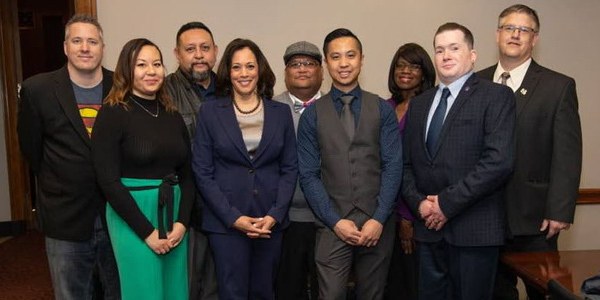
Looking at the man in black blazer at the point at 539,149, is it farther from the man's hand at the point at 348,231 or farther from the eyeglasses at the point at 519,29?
the man's hand at the point at 348,231

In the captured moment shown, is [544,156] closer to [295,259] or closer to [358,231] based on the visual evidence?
[358,231]

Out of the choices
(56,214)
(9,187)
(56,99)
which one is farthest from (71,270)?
(9,187)

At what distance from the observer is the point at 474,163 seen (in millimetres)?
2148

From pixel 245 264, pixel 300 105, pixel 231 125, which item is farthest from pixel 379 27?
pixel 245 264

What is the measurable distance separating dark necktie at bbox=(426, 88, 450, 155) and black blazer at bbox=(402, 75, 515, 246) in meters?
0.04

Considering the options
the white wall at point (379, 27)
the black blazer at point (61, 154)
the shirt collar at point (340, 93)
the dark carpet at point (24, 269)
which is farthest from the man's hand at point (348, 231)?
the dark carpet at point (24, 269)

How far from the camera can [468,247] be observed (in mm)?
2152

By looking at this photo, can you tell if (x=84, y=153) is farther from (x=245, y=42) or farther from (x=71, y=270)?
(x=245, y=42)

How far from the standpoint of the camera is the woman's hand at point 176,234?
6.95 ft

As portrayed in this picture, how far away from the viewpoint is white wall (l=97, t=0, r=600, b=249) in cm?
331

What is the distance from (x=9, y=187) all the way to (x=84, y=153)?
3.34 m

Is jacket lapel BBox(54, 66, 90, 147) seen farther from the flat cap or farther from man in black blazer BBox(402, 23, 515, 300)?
man in black blazer BBox(402, 23, 515, 300)

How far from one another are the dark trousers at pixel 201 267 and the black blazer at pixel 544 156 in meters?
1.42

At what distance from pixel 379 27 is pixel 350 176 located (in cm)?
159
